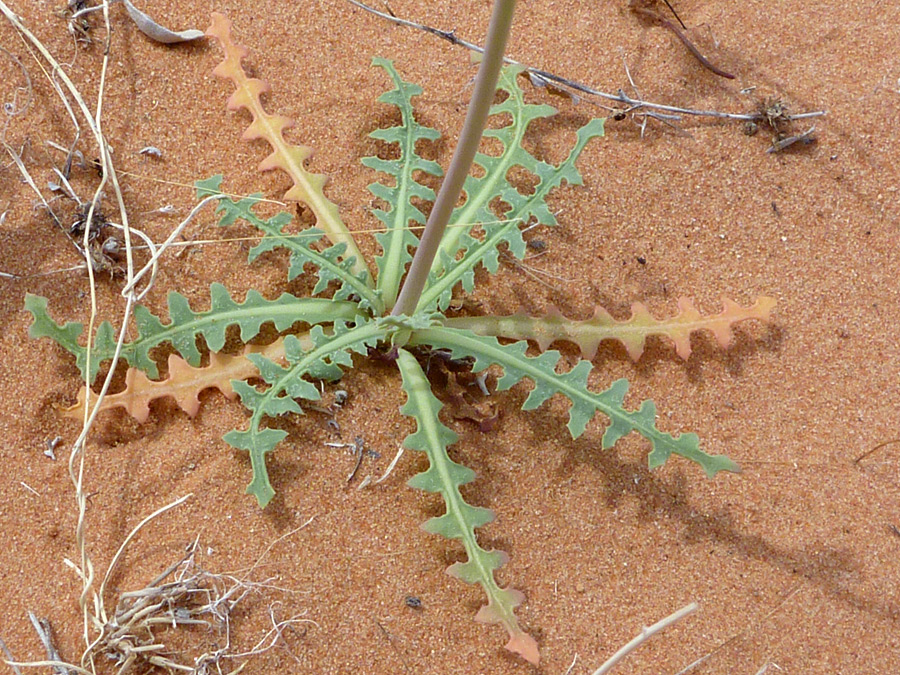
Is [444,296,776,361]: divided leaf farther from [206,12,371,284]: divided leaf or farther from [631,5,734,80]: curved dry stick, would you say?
[631,5,734,80]: curved dry stick

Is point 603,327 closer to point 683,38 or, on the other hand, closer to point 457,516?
point 457,516

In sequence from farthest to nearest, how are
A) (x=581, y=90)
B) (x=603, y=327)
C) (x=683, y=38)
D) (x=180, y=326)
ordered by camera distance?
(x=683, y=38) → (x=581, y=90) → (x=603, y=327) → (x=180, y=326)

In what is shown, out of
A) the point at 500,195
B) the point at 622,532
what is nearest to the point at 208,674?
the point at 622,532

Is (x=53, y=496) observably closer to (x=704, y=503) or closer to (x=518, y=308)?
(x=518, y=308)

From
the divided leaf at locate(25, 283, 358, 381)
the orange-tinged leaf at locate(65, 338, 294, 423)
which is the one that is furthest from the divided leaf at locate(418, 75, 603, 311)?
the orange-tinged leaf at locate(65, 338, 294, 423)

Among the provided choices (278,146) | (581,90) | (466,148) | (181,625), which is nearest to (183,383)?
(181,625)

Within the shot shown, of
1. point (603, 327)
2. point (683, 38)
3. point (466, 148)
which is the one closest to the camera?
point (466, 148)

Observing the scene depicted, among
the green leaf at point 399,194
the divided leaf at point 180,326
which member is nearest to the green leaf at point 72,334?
the divided leaf at point 180,326
